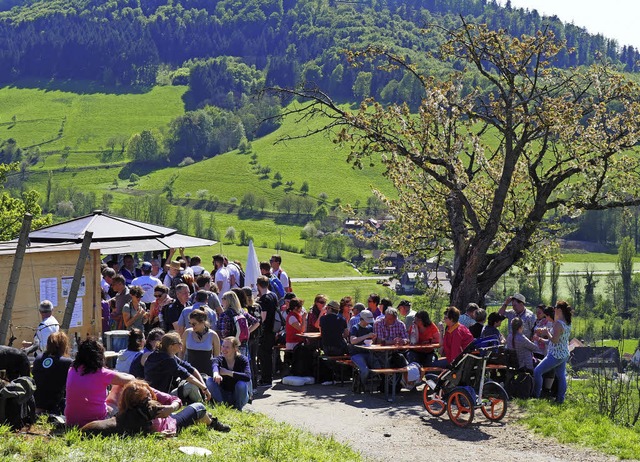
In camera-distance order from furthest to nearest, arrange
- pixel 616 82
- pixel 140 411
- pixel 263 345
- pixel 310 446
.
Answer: pixel 616 82, pixel 263 345, pixel 310 446, pixel 140 411

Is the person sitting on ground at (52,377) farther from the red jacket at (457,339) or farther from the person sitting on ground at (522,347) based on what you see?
the person sitting on ground at (522,347)

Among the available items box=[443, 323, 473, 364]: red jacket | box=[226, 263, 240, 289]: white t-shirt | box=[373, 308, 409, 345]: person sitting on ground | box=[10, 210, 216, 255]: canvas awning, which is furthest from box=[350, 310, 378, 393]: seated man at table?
box=[10, 210, 216, 255]: canvas awning

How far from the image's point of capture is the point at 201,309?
12.9 m

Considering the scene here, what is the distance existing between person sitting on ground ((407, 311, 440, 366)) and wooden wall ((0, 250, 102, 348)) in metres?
5.43

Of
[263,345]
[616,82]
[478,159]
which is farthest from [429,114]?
[263,345]

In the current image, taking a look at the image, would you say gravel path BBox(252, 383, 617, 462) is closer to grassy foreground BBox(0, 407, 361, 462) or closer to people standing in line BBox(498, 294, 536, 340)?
grassy foreground BBox(0, 407, 361, 462)

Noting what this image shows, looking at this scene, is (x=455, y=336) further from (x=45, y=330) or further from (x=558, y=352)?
(x=45, y=330)

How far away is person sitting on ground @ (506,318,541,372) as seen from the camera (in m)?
14.5

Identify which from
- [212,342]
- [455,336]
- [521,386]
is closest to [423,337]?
[455,336]

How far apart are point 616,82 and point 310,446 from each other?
44.2 ft

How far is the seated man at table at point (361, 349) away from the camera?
14.7 metres

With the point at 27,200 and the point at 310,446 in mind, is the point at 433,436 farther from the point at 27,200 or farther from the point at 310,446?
the point at 27,200

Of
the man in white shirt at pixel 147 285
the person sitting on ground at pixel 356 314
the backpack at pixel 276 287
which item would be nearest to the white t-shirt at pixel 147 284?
the man in white shirt at pixel 147 285

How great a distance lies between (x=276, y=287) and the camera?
17.2 metres
